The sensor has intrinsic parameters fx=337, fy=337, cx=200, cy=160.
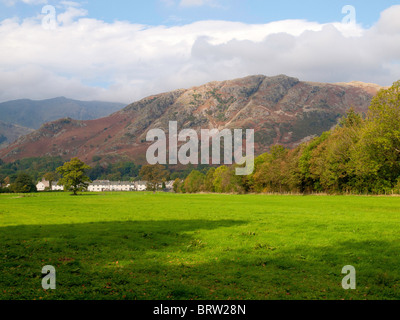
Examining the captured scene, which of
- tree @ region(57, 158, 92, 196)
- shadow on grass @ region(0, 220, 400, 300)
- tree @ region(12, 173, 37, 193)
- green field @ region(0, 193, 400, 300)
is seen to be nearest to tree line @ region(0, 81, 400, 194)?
tree @ region(12, 173, 37, 193)

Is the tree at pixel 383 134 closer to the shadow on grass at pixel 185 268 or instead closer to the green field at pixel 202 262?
the green field at pixel 202 262

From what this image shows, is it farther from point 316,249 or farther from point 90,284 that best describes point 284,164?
point 90,284

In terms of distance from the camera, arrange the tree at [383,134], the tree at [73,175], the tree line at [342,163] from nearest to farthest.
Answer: the tree at [383,134] < the tree line at [342,163] < the tree at [73,175]

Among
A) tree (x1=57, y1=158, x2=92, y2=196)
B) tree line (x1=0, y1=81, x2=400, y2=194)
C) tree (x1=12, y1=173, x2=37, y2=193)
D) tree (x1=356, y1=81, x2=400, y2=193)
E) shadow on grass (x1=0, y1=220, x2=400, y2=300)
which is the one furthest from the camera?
tree (x1=12, y1=173, x2=37, y2=193)

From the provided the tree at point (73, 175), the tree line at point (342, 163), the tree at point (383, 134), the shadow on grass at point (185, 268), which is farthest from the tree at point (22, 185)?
the shadow on grass at point (185, 268)

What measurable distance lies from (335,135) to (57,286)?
8941cm

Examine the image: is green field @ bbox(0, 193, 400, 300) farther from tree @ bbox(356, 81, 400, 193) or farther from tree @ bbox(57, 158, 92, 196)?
tree @ bbox(57, 158, 92, 196)

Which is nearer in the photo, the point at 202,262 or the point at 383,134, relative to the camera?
the point at 202,262

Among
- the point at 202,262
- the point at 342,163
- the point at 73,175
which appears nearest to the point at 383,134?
the point at 342,163

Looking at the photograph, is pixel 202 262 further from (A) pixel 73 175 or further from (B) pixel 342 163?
(A) pixel 73 175

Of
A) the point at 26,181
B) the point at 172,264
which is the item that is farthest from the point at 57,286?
the point at 26,181

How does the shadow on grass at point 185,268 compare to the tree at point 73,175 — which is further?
the tree at point 73,175

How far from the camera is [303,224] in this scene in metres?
26.2

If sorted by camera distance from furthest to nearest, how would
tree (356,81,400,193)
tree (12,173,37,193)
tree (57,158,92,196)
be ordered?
tree (12,173,37,193), tree (57,158,92,196), tree (356,81,400,193)
